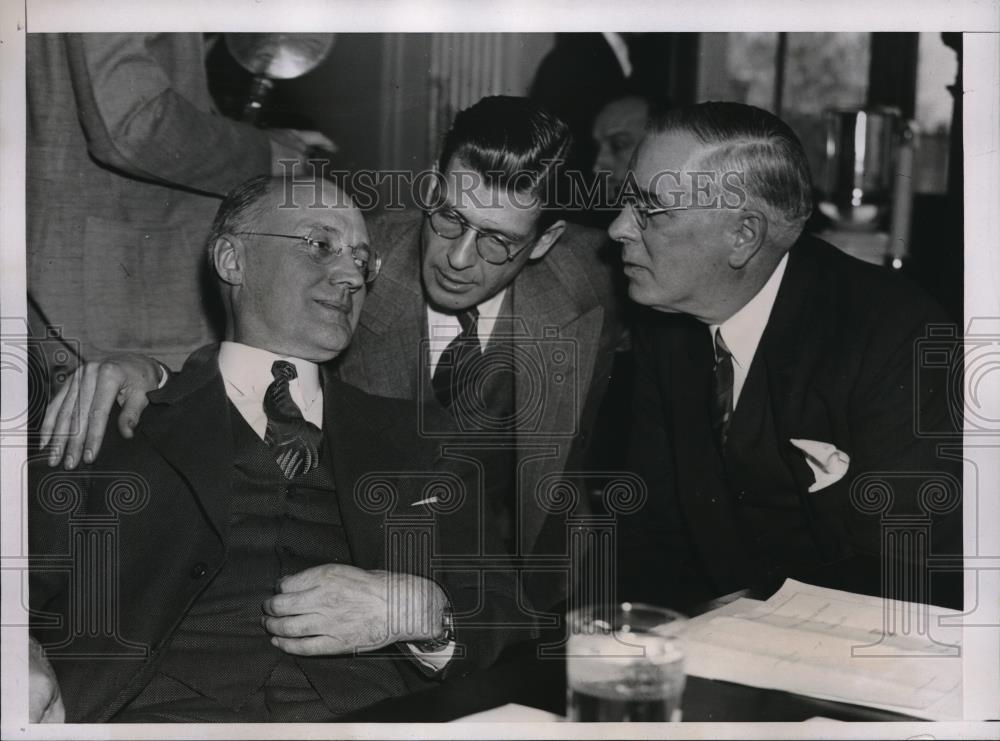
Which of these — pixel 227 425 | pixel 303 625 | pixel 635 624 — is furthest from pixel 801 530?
pixel 227 425

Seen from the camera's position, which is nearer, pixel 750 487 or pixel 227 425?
pixel 227 425

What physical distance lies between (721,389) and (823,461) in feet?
0.62

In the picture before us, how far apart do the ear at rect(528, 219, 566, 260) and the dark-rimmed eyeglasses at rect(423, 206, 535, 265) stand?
3 cm

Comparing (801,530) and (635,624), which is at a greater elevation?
(801,530)

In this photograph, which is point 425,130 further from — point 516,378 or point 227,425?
point 227,425

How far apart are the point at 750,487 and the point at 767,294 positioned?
0.30 meters

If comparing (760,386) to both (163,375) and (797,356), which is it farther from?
(163,375)

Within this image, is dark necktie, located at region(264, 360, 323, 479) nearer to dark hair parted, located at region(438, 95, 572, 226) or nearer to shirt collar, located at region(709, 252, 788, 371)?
dark hair parted, located at region(438, 95, 572, 226)

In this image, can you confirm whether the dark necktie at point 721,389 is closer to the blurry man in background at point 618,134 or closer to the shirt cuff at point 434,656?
the blurry man in background at point 618,134

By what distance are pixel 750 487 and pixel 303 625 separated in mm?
707

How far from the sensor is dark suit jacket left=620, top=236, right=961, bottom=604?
5.34ft

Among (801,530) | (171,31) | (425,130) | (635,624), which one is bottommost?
(635,624)

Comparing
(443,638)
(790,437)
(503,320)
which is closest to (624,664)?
(443,638)

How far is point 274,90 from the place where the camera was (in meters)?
→ 1.59
